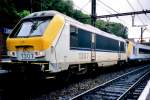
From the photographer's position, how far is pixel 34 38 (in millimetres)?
10523

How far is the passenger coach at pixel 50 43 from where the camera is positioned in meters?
10.3

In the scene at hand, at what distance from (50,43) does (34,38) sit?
25.8 inches

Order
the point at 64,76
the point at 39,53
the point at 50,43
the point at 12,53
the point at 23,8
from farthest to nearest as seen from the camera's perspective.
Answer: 1. the point at 23,8
2. the point at 64,76
3. the point at 12,53
4. the point at 50,43
5. the point at 39,53

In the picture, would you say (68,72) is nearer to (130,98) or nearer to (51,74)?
(51,74)

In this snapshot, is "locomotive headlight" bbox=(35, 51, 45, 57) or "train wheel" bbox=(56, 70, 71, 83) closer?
"locomotive headlight" bbox=(35, 51, 45, 57)

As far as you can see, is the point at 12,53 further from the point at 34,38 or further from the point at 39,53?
the point at 39,53

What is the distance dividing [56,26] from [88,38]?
3.85 meters

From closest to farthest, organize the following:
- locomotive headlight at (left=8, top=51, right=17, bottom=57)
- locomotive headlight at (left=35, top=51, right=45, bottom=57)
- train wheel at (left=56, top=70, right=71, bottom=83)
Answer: locomotive headlight at (left=35, top=51, right=45, bottom=57) < locomotive headlight at (left=8, top=51, right=17, bottom=57) < train wheel at (left=56, top=70, right=71, bottom=83)

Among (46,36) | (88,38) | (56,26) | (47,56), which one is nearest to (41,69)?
(47,56)

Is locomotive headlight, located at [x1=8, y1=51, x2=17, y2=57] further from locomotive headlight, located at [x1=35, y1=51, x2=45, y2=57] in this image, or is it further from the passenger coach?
locomotive headlight, located at [x1=35, y1=51, x2=45, y2=57]

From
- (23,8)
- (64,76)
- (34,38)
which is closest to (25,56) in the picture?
(34,38)

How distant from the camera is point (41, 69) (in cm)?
1003

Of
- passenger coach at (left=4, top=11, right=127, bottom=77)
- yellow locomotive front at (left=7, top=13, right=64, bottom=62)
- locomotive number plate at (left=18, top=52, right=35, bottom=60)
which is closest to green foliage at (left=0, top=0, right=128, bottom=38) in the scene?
passenger coach at (left=4, top=11, right=127, bottom=77)

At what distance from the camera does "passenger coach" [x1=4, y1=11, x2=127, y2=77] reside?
10328mm
